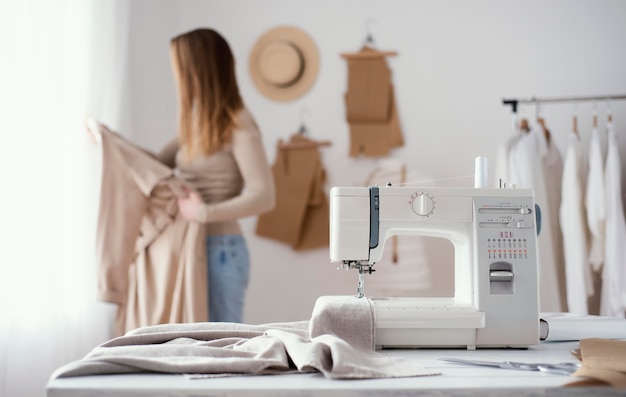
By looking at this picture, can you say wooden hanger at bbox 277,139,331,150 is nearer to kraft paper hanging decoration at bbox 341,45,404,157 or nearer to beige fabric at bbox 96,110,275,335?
kraft paper hanging decoration at bbox 341,45,404,157

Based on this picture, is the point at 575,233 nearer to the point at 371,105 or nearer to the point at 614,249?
the point at 614,249

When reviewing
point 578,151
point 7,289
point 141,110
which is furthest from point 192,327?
point 578,151

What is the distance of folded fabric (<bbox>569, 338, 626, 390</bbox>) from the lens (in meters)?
1.15

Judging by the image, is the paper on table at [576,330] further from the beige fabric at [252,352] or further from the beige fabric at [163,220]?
the beige fabric at [163,220]

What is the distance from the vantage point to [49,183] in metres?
2.81

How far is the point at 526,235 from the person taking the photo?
5.30ft

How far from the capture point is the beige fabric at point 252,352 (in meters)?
1.21

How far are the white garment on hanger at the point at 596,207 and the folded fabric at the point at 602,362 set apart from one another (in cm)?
226

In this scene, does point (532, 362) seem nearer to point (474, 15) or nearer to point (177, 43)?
point (177, 43)

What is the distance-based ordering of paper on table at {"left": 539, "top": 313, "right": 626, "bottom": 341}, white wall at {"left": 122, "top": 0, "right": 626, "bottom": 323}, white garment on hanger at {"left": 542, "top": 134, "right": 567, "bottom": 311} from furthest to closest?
1. white wall at {"left": 122, "top": 0, "right": 626, "bottom": 323}
2. white garment on hanger at {"left": 542, "top": 134, "right": 567, "bottom": 311}
3. paper on table at {"left": 539, "top": 313, "right": 626, "bottom": 341}

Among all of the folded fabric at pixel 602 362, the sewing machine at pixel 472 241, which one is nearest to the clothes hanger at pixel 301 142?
the sewing machine at pixel 472 241

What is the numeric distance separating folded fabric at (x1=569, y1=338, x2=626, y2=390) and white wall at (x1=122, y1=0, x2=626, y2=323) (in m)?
2.75

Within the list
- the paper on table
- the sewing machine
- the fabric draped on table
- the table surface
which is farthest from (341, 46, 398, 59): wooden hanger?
the table surface

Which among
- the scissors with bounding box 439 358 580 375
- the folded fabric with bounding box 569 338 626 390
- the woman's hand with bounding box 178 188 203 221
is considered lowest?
the scissors with bounding box 439 358 580 375
